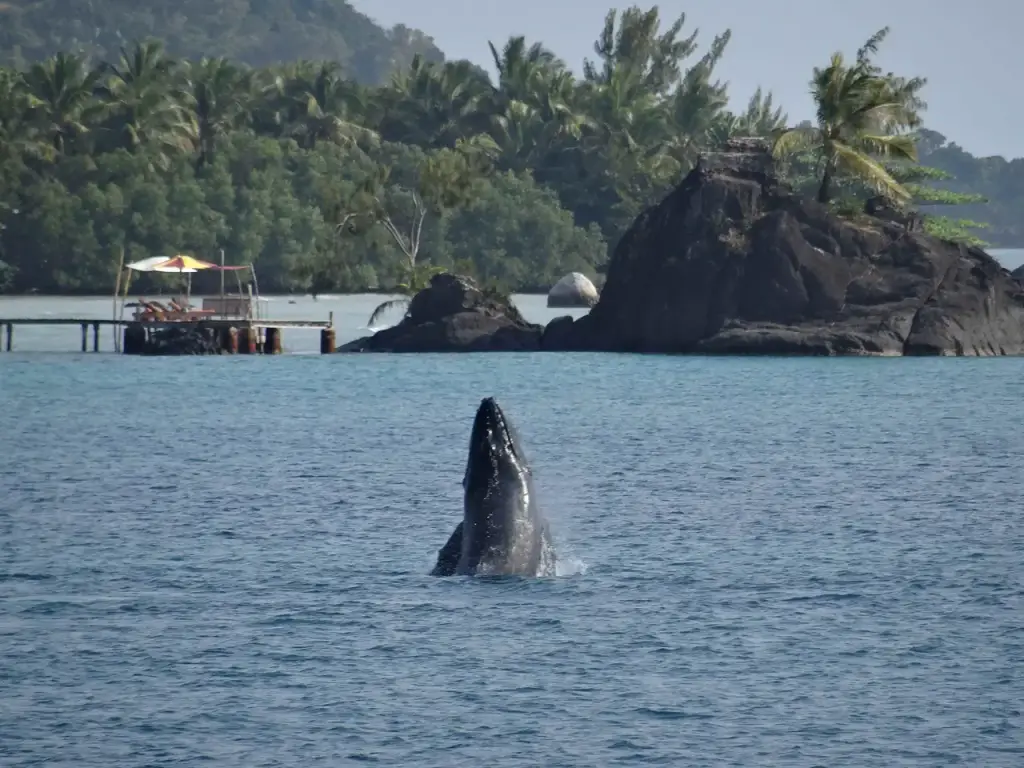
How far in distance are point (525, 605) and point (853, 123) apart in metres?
63.1

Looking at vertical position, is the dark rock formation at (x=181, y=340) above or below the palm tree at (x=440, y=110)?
below

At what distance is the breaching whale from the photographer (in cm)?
2267

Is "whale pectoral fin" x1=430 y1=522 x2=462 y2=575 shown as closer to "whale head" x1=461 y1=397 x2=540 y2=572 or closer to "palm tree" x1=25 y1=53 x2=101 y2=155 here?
"whale head" x1=461 y1=397 x2=540 y2=572

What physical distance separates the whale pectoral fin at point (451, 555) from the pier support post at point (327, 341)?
219ft

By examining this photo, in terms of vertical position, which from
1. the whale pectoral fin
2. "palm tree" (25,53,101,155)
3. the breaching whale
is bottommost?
the whale pectoral fin

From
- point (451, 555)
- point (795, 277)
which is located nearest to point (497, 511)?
point (451, 555)

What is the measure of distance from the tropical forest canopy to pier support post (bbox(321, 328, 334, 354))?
13003mm

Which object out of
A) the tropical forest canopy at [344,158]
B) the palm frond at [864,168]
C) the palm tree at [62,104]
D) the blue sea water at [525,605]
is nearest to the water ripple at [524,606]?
the blue sea water at [525,605]

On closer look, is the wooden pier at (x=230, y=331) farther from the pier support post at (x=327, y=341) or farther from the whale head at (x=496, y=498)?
the whale head at (x=496, y=498)

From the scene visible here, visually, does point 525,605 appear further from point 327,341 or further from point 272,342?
point 327,341

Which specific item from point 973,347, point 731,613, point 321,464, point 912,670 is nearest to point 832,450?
point 321,464

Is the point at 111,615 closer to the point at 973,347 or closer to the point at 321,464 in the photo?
the point at 321,464

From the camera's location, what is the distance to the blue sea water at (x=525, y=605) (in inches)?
832

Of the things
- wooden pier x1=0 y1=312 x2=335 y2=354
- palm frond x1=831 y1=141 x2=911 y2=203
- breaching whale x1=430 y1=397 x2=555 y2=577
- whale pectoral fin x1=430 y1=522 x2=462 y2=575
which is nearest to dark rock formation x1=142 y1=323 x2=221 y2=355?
wooden pier x1=0 y1=312 x2=335 y2=354
